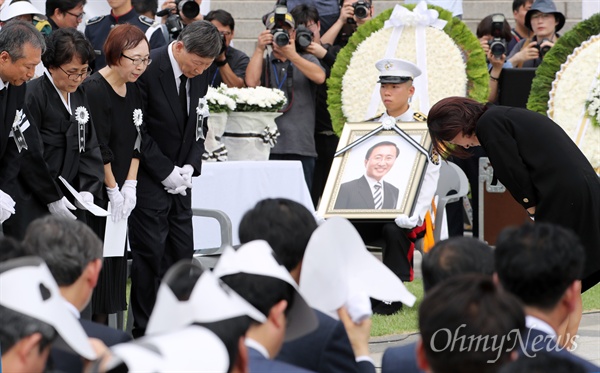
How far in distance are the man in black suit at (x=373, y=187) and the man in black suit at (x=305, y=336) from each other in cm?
381

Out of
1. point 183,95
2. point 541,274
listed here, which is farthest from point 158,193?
point 541,274

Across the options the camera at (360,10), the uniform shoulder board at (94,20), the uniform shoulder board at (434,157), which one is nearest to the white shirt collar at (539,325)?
the uniform shoulder board at (434,157)

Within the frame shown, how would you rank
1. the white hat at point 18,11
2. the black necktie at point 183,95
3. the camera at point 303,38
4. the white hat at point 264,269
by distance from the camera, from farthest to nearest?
1. the camera at point 303,38
2. the white hat at point 18,11
3. the black necktie at point 183,95
4. the white hat at point 264,269

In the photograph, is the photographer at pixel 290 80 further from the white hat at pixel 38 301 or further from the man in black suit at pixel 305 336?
the white hat at pixel 38 301

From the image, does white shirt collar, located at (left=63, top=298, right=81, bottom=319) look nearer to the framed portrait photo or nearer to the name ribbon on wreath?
the framed portrait photo

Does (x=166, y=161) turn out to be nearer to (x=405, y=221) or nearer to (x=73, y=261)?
(x=405, y=221)

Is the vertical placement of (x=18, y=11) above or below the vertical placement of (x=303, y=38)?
above

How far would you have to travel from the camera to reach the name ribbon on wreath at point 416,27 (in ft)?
28.8

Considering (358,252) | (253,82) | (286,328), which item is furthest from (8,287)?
(253,82)

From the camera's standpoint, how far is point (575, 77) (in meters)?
8.65

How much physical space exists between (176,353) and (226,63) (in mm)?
6785

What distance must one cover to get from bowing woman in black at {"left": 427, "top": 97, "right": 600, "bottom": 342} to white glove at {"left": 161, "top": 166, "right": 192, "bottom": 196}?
169 centimetres

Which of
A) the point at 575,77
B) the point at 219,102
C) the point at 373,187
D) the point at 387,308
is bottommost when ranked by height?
the point at 387,308

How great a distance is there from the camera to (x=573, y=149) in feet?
17.4
